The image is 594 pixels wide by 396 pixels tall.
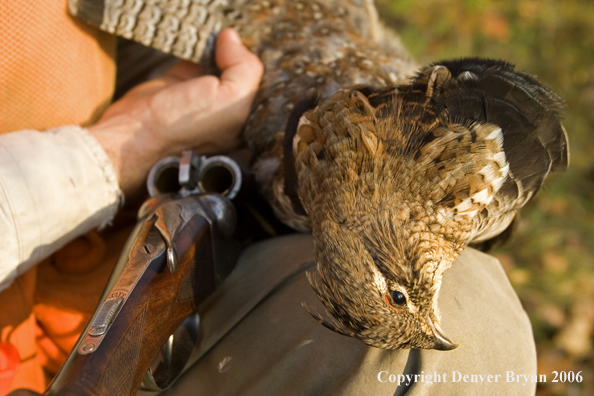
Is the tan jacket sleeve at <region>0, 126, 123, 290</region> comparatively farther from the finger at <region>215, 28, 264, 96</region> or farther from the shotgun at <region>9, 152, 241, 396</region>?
Answer: the finger at <region>215, 28, 264, 96</region>

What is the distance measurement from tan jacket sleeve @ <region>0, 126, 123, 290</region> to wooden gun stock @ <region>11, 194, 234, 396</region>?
15.4 inches

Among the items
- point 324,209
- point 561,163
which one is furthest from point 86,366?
point 561,163

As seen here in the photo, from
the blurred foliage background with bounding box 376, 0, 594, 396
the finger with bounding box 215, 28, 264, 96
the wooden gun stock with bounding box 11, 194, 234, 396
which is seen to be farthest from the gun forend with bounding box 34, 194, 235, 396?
the blurred foliage background with bounding box 376, 0, 594, 396

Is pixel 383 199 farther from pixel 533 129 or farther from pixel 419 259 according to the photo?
pixel 533 129

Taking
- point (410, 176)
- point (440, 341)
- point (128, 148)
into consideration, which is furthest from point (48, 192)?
point (440, 341)

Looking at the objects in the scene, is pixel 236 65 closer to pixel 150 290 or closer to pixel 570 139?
pixel 150 290

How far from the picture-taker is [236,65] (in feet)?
8.54

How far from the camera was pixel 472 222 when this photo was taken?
1770mm

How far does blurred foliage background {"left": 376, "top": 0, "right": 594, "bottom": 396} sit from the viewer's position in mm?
4211

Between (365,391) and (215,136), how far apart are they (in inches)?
63.1

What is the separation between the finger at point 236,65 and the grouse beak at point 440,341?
1.61 m

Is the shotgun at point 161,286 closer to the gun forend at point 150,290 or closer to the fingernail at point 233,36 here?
the gun forend at point 150,290

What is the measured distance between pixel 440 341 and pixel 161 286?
41.7 inches

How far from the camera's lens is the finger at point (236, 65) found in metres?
2.56
